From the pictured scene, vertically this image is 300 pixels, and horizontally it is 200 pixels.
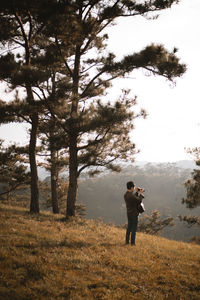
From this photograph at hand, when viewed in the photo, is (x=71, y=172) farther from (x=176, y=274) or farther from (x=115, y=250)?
(x=176, y=274)

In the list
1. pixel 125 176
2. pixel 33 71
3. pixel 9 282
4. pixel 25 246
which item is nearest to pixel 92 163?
pixel 33 71

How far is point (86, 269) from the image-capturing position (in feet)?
19.5

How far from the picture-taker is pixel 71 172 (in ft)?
45.4

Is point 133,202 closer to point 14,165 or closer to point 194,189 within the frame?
point 194,189

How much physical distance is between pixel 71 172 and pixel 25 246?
7.02m

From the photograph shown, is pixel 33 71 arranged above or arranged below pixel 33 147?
above

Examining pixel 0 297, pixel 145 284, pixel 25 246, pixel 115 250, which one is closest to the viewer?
pixel 0 297

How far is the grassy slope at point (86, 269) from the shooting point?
15.7 feet

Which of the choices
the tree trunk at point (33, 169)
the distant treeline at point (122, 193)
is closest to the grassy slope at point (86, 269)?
the tree trunk at point (33, 169)

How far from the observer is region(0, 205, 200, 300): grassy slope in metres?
4.79

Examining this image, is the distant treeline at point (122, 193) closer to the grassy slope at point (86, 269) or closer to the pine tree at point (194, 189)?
the pine tree at point (194, 189)

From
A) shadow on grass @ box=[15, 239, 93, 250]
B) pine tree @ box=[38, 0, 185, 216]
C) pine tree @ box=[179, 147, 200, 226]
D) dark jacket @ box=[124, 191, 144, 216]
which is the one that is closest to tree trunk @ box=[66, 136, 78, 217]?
pine tree @ box=[38, 0, 185, 216]

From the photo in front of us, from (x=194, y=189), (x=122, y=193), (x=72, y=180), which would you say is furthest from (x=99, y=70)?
(x=122, y=193)

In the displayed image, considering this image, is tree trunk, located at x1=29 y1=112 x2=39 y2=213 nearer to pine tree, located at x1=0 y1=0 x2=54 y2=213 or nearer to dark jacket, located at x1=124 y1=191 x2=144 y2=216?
pine tree, located at x1=0 y1=0 x2=54 y2=213
